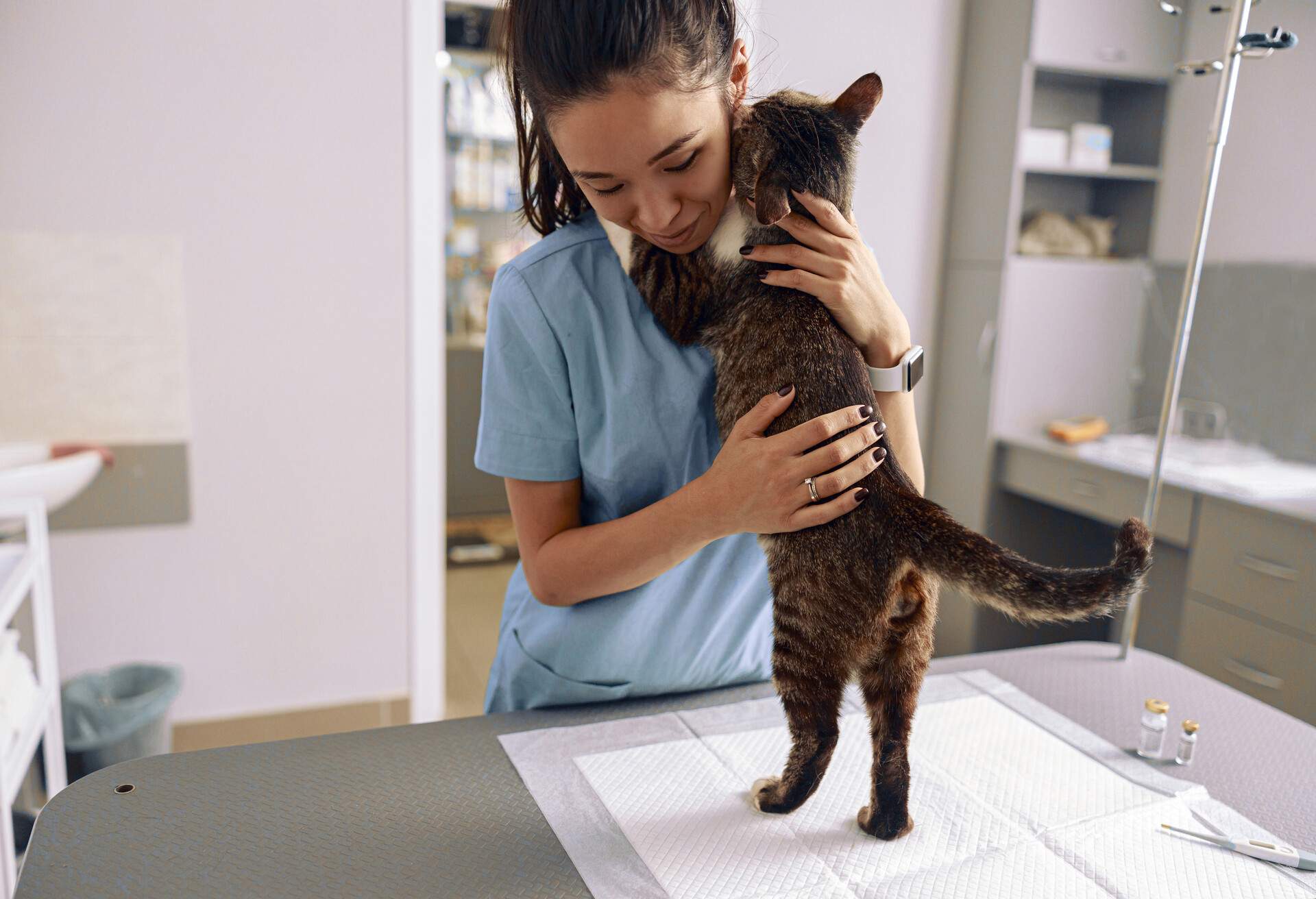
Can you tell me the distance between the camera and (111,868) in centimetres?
76

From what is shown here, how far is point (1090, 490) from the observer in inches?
98.9

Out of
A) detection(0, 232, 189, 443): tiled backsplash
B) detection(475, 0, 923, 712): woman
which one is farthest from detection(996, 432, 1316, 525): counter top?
detection(0, 232, 189, 443): tiled backsplash

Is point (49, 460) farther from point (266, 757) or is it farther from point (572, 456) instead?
point (572, 456)

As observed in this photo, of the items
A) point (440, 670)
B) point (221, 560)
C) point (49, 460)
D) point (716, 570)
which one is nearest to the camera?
point (716, 570)

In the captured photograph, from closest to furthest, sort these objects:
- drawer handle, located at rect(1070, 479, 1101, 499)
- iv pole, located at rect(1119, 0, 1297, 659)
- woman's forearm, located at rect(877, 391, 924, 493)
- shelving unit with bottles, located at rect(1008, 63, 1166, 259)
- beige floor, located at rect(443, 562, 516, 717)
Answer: woman's forearm, located at rect(877, 391, 924, 493)
iv pole, located at rect(1119, 0, 1297, 659)
drawer handle, located at rect(1070, 479, 1101, 499)
beige floor, located at rect(443, 562, 516, 717)
shelving unit with bottles, located at rect(1008, 63, 1166, 259)

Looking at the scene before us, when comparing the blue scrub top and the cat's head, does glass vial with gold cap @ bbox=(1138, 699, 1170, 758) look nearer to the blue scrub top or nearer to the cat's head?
the blue scrub top

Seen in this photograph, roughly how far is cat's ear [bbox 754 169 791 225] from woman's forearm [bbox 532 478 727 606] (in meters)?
0.26

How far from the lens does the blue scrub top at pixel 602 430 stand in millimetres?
950

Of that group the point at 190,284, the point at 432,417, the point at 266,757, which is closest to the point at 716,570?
the point at 266,757

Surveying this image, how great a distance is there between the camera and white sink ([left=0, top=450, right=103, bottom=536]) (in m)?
1.92

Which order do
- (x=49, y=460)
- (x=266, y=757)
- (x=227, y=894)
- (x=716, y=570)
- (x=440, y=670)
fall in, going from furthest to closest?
(x=440, y=670) → (x=49, y=460) → (x=716, y=570) → (x=266, y=757) → (x=227, y=894)

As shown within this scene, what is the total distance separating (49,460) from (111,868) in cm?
165

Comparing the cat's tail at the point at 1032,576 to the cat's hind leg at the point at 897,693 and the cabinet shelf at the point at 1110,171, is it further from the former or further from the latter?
the cabinet shelf at the point at 1110,171

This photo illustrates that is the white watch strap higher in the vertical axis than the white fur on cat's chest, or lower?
lower
